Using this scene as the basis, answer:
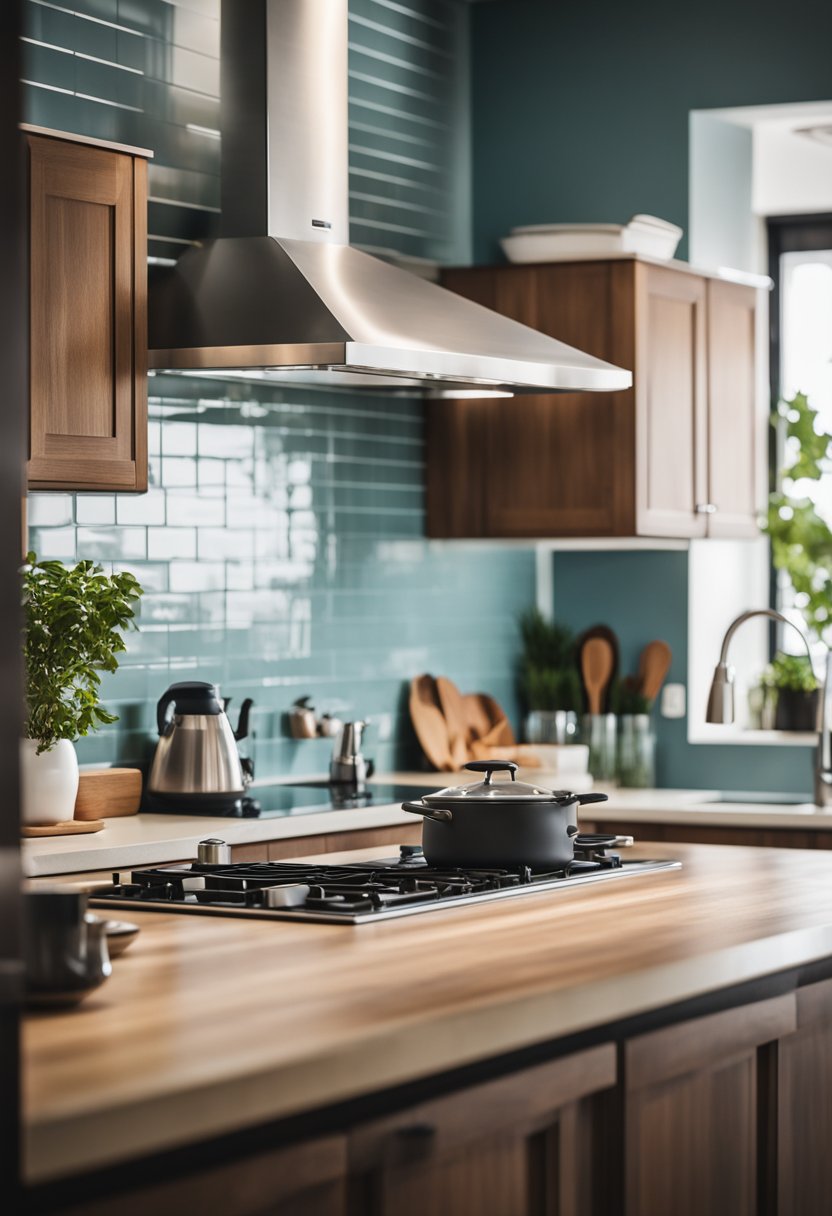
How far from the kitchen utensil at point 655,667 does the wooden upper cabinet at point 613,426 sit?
402mm

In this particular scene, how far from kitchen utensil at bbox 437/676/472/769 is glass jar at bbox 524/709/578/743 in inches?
7.8

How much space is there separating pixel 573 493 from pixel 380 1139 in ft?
12.0

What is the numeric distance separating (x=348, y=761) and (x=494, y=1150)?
2831 millimetres

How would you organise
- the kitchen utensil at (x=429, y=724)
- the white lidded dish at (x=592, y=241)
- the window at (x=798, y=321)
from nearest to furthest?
1. the white lidded dish at (x=592, y=241)
2. the kitchen utensil at (x=429, y=724)
3. the window at (x=798, y=321)

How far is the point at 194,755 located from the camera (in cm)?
437

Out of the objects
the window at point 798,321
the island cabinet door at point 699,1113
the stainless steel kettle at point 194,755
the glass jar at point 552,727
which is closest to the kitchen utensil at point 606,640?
the glass jar at point 552,727

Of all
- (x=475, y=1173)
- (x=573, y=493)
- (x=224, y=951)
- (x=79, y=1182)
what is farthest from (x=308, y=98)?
(x=79, y=1182)

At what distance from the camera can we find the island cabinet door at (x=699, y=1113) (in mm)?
2422

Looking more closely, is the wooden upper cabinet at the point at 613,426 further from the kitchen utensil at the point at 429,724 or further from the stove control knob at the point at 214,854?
the stove control knob at the point at 214,854

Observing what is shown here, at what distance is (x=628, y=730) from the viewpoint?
18.6 ft

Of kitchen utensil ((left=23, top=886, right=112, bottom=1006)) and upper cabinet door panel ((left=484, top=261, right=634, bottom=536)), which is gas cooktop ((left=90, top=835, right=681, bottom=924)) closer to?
kitchen utensil ((left=23, top=886, right=112, bottom=1006))

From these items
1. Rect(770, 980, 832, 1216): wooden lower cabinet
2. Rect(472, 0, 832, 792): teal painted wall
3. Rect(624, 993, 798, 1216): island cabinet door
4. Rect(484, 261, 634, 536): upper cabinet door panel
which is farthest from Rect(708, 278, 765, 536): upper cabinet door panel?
Rect(624, 993, 798, 1216): island cabinet door

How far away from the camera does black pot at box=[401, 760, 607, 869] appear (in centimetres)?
306

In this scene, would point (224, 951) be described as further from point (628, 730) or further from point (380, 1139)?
point (628, 730)
